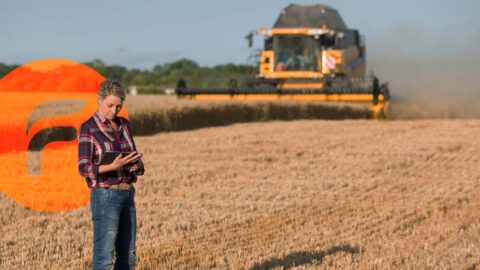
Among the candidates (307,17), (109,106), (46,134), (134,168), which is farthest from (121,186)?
(307,17)

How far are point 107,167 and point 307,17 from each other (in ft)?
74.8

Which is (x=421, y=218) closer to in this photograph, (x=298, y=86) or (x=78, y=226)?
(x=78, y=226)

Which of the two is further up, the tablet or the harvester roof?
the harvester roof

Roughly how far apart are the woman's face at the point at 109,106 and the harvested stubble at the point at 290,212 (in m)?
1.89

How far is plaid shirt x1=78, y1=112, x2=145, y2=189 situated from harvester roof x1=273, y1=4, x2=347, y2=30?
2208 centimetres

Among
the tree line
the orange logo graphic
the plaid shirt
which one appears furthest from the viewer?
the tree line

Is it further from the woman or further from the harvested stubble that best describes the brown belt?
the harvested stubble

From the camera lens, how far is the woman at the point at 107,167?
4543mm

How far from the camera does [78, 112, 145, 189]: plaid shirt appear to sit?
4.55 meters

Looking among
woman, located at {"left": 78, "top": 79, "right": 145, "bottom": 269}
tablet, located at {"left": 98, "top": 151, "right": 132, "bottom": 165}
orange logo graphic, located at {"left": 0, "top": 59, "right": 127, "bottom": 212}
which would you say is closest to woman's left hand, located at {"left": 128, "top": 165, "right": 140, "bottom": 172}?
woman, located at {"left": 78, "top": 79, "right": 145, "bottom": 269}

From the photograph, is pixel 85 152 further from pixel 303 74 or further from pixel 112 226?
pixel 303 74

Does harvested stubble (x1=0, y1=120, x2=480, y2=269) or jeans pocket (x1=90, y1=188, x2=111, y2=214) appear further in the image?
harvested stubble (x1=0, y1=120, x2=480, y2=269)

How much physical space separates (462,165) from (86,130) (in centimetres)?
955

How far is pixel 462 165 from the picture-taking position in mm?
13039
